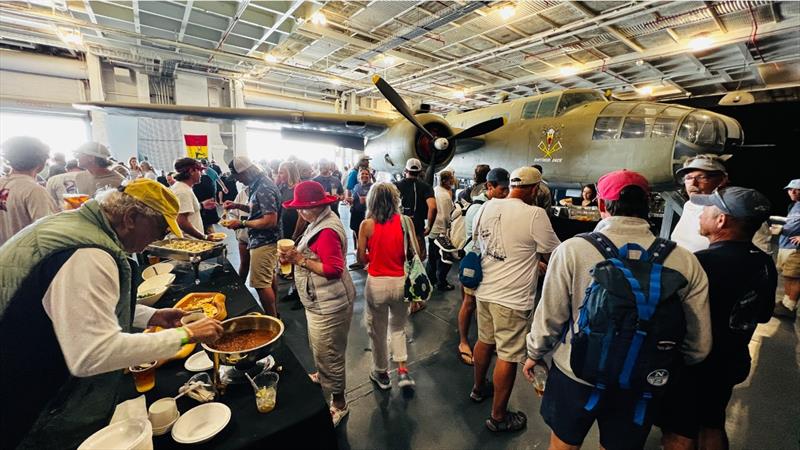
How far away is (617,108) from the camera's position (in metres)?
5.21

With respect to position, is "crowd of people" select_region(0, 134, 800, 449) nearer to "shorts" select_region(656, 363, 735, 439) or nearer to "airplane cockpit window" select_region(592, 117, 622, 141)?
"shorts" select_region(656, 363, 735, 439)

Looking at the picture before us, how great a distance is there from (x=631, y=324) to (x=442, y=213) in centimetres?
326

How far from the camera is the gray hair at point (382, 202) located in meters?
2.46

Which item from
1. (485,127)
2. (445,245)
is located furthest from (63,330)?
(485,127)

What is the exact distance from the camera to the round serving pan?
4.53ft

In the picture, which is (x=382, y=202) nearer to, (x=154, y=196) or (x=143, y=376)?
(x=154, y=196)

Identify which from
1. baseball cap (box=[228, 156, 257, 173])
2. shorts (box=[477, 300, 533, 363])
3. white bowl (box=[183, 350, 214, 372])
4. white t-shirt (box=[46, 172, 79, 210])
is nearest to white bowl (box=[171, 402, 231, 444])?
white bowl (box=[183, 350, 214, 372])

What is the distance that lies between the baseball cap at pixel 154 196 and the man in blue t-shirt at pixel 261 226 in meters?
2.10

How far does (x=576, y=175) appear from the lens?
18.0ft

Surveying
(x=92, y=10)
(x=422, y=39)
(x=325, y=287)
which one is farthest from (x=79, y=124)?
(x=325, y=287)

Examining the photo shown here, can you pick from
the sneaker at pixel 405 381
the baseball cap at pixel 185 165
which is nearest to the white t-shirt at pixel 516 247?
the sneaker at pixel 405 381

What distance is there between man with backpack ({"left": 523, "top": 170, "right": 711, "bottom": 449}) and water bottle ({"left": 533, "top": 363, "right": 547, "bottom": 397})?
3.4 inches

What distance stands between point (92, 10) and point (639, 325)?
11.9 meters

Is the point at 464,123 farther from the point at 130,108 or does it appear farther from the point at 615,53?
the point at 130,108
